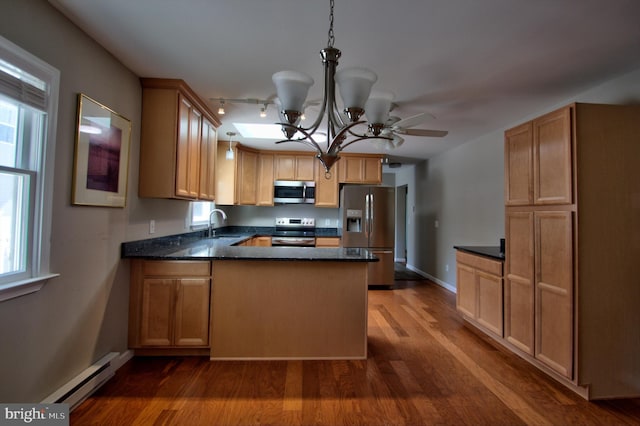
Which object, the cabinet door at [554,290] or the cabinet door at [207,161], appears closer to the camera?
the cabinet door at [554,290]

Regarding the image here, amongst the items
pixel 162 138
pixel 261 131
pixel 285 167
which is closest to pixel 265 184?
pixel 285 167

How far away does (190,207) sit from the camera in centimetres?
360

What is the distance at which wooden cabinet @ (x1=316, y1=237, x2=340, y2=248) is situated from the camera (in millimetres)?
5016

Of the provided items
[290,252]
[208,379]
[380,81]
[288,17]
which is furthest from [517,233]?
[208,379]

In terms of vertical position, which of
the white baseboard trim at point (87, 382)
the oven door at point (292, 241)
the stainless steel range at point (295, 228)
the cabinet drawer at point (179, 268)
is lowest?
the white baseboard trim at point (87, 382)

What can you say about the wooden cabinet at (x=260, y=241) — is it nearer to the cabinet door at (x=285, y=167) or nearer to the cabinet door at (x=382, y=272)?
the cabinet door at (x=285, y=167)

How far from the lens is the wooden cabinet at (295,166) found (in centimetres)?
514

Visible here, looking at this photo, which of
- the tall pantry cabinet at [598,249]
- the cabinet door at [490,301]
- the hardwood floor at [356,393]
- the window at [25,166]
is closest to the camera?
the window at [25,166]

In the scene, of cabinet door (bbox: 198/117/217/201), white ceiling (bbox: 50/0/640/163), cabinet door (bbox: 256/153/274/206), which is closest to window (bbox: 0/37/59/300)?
white ceiling (bbox: 50/0/640/163)

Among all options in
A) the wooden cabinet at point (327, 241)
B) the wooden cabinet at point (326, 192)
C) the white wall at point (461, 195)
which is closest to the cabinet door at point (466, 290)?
the white wall at point (461, 195)

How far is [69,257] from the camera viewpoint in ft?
6.00

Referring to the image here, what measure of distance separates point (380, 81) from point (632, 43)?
1597 millimetres

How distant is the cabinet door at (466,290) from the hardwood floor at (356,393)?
52cm

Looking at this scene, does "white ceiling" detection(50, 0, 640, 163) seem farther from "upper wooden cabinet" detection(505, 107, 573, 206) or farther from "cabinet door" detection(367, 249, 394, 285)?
"cabinet door" detection(367, 249, 394, 285)
